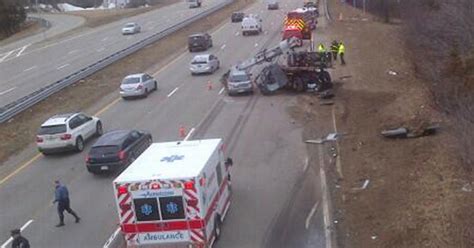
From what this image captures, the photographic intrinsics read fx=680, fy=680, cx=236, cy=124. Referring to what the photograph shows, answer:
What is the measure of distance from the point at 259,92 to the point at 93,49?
3287 cm

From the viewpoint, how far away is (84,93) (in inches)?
1658

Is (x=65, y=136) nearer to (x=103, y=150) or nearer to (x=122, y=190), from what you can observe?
(x=103, y=150)

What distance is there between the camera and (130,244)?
56.7 ft

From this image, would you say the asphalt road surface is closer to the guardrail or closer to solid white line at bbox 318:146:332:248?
the guardrail

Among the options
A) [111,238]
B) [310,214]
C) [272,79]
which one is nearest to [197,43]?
[272,79]

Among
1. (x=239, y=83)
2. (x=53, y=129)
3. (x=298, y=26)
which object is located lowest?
(x=298, y=26)

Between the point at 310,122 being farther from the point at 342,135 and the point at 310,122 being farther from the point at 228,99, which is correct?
the point at 228,99

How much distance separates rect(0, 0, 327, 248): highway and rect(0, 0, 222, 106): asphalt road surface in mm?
12296

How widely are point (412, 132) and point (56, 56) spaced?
45.9 m

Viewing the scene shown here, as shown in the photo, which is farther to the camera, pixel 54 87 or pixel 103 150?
pixel 54 87

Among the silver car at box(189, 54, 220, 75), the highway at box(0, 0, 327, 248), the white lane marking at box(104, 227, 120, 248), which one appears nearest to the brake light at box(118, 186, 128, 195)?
the white lane marking at box(104, 227, 120, 248)

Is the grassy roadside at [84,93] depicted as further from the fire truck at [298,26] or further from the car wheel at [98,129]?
the fire truck at [298,26]

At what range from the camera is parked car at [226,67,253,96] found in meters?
38.0

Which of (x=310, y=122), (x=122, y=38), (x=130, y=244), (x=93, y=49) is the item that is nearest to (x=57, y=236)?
(x=130, y=244)
